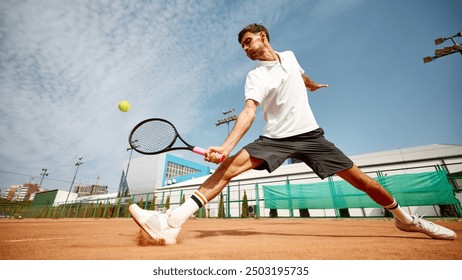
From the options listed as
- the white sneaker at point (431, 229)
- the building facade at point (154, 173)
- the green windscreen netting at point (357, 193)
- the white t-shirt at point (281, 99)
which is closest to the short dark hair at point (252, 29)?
the white t-shirt at point (281, 99)

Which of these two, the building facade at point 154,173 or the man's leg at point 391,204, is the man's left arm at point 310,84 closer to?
the man's leg at point 391,204

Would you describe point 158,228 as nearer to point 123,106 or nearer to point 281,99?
point 281,99

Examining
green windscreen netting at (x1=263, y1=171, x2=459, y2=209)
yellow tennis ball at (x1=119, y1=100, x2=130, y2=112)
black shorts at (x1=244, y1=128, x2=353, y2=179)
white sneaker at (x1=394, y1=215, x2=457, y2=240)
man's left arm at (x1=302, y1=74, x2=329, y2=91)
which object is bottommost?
white sneaker at (x1=394, y1=215, x2=457, y2=240)

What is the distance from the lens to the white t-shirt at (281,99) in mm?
2172

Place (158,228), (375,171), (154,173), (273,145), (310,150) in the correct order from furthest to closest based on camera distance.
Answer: (154,173), (375,171), (310,150), (273,145), (158,228)

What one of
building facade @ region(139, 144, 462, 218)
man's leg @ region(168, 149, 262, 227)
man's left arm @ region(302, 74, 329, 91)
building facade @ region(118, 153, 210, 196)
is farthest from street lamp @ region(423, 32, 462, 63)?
building facade @ region(118, 153, 210, 196)

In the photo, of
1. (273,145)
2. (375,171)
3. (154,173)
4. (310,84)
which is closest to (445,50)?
(375,171)

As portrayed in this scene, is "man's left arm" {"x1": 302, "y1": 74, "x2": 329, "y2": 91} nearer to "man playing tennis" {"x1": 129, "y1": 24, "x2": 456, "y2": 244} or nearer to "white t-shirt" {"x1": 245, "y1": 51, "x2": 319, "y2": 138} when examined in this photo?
"man playing tennis" {"x1": 129, "y1": 24, "x2": 456, "y2": 244}

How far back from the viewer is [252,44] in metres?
2.32

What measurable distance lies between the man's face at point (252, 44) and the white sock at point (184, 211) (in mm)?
1577

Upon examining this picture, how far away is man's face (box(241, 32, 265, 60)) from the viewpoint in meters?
2.33

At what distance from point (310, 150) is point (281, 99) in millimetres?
608
